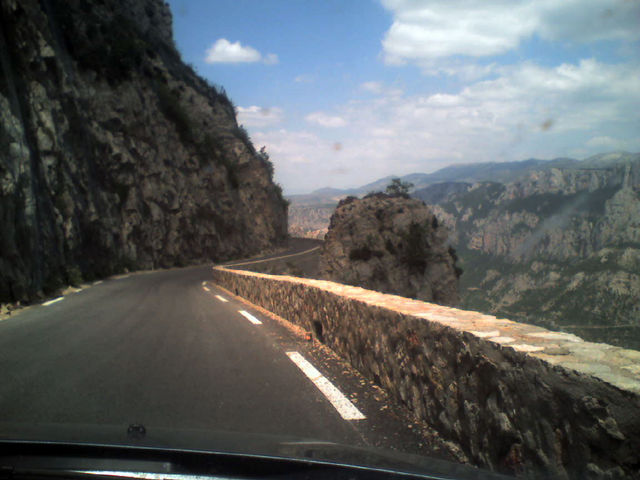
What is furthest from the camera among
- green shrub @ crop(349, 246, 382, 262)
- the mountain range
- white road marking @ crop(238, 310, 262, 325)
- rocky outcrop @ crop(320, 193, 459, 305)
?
green shrub @ crop(349, 246, 382, 262)

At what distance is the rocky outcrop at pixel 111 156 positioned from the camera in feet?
53.8

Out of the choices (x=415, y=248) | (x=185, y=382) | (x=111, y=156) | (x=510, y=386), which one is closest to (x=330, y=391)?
(x=185, y=382)

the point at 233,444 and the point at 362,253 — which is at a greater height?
the point at 233,444

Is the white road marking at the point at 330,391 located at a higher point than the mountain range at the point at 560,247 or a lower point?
higher

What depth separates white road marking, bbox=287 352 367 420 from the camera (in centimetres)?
425

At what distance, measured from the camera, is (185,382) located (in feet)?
16.7

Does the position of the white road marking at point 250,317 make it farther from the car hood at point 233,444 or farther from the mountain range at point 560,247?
the car hood at point 233,444

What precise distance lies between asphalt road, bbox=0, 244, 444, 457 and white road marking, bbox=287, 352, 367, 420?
7 centimetres

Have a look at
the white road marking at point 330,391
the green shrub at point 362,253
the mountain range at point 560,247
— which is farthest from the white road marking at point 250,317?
the green shrub at point 362,253

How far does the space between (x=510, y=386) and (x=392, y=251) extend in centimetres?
3851

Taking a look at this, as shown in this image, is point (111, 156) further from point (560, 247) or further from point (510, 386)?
point (560, 247)

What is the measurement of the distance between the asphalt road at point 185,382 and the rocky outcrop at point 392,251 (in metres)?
31.5

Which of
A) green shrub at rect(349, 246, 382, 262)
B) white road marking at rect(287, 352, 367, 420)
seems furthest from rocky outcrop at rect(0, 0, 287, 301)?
green shrub at rect(349, 246, 382, 262)

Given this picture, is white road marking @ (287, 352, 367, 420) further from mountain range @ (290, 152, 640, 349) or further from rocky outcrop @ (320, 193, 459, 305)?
rocky outcrop @ (320, 193, 459, 305)
